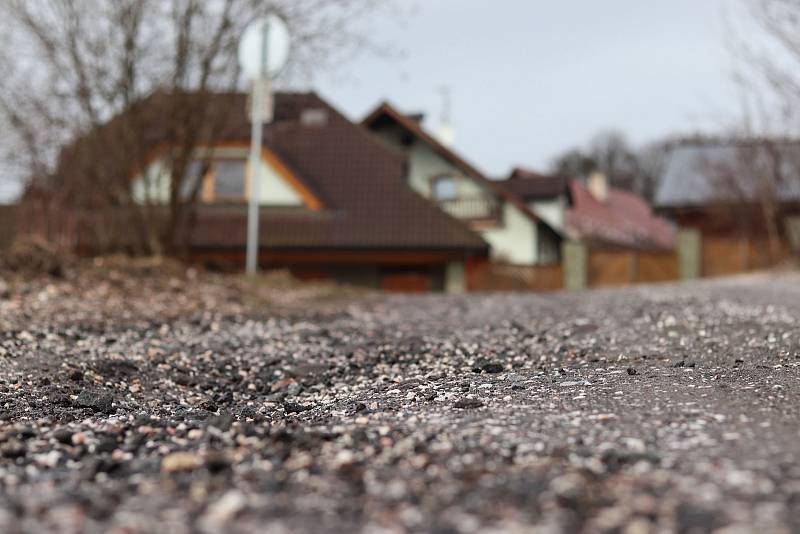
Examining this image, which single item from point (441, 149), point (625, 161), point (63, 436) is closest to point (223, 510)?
point (63, 436)

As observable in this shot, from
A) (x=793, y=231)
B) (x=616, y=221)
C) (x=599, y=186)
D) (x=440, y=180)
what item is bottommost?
(x=793, y=231)

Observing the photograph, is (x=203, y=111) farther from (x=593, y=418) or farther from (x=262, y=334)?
(x=593, y=418)

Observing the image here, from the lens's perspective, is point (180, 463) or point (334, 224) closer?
point (180, 463)

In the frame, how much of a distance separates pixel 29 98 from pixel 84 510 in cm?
964

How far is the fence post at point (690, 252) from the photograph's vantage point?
24.7 meters

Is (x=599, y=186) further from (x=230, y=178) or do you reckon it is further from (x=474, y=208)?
(x=230, y=178)

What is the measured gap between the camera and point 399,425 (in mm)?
3113

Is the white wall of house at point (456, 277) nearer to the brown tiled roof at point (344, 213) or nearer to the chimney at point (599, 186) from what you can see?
the brown tiled roof at point (344, 213)

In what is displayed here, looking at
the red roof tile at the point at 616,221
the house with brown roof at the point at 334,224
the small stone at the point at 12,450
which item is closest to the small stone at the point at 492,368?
the small stone at the point at 12,450

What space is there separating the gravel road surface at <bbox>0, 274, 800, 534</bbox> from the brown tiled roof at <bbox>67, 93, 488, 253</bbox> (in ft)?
37.8

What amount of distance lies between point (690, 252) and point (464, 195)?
22.6 ft

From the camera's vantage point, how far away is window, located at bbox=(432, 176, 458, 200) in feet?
80.7

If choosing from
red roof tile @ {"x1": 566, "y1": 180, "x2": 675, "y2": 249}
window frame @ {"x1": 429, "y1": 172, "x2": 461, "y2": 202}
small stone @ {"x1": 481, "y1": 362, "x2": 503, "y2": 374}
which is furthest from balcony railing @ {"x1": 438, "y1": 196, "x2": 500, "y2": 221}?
small stone @ {"x1": 481, "y1": 362, "x2": 503, "y2": 374}

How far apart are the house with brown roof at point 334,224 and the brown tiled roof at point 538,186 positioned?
11.8m
